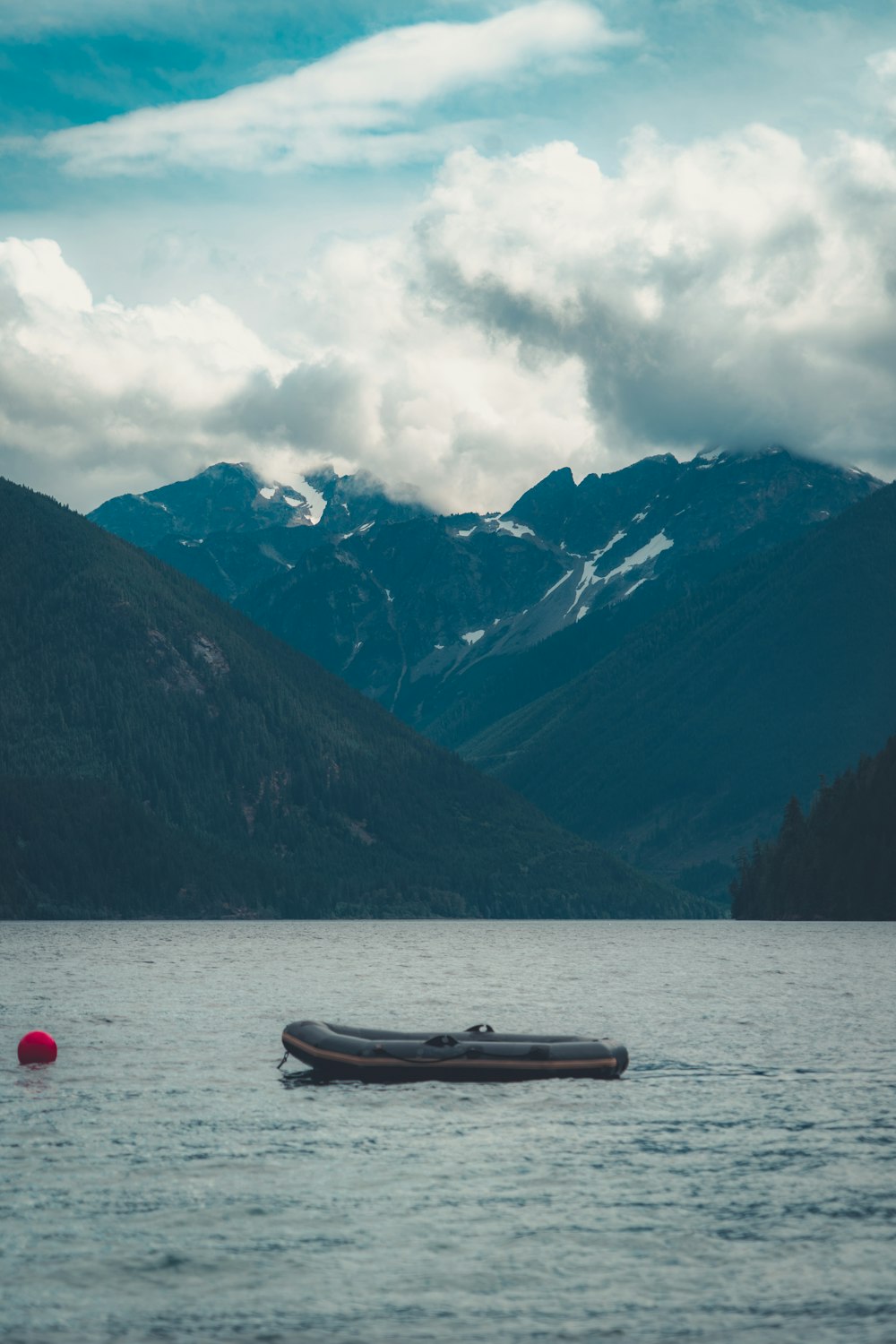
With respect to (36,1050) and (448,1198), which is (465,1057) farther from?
(448,1198)

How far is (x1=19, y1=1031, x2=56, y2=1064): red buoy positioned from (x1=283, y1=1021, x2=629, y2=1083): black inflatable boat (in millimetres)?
13568

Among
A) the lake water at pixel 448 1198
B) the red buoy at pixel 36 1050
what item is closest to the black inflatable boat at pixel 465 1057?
the lake water at pixel 448 1198

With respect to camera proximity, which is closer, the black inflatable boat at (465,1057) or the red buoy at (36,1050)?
the black inflatable boat at (465,1057)

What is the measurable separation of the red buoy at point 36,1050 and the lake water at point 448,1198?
1.59 meters

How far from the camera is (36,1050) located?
249 ft

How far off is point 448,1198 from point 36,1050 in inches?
1404

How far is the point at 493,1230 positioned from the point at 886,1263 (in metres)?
10.3

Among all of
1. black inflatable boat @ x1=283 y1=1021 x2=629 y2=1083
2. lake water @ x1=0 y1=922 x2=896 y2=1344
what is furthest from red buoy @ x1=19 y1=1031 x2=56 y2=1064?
black inflatable boat @ x1=283 y1=1021 x2=629 y2=1083

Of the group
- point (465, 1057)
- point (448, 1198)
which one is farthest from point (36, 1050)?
point (448, 1198)

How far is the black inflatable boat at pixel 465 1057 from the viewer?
226 ft

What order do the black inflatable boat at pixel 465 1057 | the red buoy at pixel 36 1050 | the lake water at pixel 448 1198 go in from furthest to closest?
the red buoy at pixel 36 1050 → the black inflatable boat at pixel 465 1057 → the lake water at pixel 448 1198

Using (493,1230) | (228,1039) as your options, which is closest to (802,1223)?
(493,1230)

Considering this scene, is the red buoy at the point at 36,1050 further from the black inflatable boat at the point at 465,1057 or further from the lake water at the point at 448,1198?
the black inflatable boat at the point at 465,1057

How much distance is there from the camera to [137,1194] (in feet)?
153
